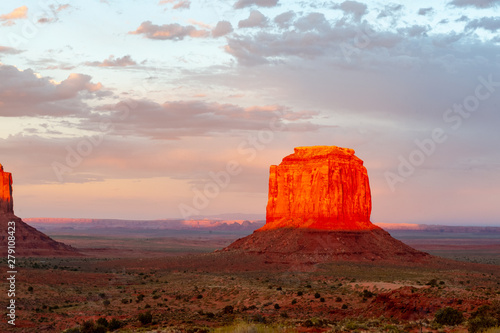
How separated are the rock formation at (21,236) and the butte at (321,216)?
126ft

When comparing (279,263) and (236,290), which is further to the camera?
(279,263)

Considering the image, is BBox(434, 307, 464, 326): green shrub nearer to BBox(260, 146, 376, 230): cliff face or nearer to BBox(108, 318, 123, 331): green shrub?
BBox(108, 318, 123, 331): green shrub

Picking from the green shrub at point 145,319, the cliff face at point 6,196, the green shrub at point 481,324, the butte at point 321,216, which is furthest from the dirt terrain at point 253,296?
the cliff face at point 6,196

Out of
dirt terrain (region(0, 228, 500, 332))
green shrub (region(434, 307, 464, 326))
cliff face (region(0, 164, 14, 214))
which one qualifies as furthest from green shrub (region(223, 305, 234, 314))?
cliff face (region(0, 164, 14, 214))

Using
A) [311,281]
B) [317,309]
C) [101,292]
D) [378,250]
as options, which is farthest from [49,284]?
[378,250]

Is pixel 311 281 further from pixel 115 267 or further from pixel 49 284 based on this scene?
pixel 115 267

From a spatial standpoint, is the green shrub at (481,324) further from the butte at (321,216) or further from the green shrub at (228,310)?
the butte at (321,216)

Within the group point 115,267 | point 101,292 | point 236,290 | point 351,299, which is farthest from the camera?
point 115,267

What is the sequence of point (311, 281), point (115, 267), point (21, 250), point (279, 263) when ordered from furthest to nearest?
point (21, 250)
point (115, 267)
point (279, 263)
point (311, 281)

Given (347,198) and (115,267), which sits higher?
(347,198)

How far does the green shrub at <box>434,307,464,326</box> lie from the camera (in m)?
29.5

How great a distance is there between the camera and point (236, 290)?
179 ft

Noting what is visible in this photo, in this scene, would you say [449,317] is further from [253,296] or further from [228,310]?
[253,296]

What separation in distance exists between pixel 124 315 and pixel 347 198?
56194 millimetres
